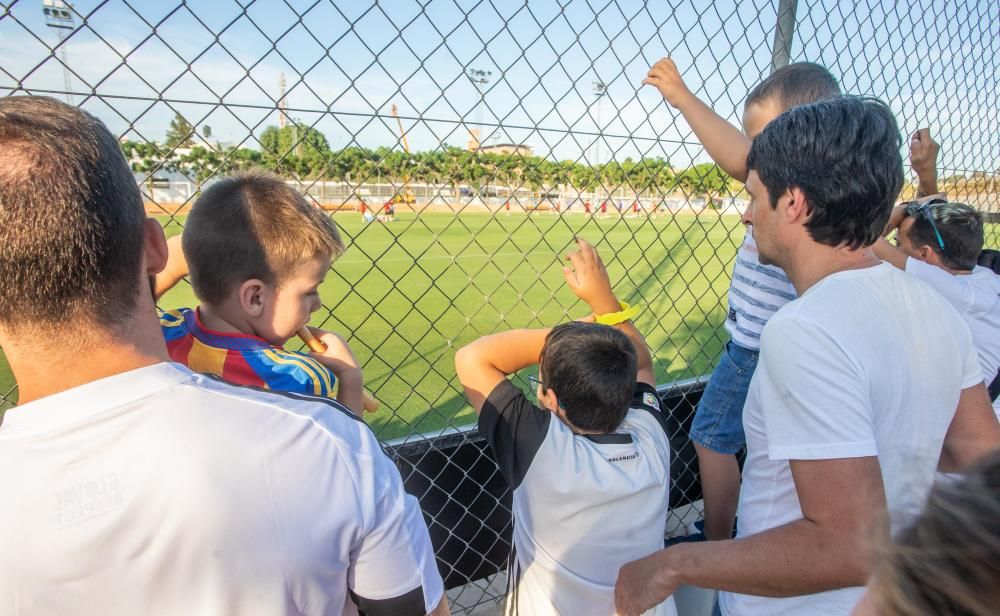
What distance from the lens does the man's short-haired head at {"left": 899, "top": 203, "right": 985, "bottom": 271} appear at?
260 cm

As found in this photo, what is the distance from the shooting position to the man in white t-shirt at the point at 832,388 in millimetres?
1126

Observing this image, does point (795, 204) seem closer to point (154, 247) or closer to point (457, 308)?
point (154, 247)

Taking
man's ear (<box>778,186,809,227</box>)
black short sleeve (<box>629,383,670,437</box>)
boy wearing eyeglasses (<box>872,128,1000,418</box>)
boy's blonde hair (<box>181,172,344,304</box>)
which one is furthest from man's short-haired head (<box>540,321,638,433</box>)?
boy wearing eyeglasses (<box>872,128,1000,418</box>)

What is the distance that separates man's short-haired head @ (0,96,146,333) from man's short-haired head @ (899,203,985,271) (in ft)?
10.2

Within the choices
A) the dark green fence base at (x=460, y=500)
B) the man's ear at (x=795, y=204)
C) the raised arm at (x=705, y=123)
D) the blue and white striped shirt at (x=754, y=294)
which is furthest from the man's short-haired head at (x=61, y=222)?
the blue and white striped shirt at (x=754, y=294)

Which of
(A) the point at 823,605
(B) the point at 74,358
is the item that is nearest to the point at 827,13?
(A) the point at 823,605

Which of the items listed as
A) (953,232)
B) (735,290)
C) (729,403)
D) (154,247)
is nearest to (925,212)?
(953,232)

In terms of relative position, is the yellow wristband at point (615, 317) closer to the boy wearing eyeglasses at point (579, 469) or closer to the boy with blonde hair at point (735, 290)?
the boy wearing eyeglasses at point (579, 469)

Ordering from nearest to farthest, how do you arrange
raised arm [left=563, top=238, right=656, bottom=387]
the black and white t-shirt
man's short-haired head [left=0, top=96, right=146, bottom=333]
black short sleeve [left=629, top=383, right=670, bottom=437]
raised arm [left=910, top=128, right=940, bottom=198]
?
man's short-haired head [left=0, top=96, right=146, bottom=333] → the black and white t-shirt → black short sleeve [left=629, top=383, right=670, bottom=437] → raised arm [left=563, top=238, right=656, bottom=387] → raised arm [left=910, top=128, right=940, bottom=198]

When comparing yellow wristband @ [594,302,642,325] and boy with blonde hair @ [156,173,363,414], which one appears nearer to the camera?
boy with blonde hair @ [156,173,363,414]

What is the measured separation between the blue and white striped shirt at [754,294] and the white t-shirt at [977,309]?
0.67 m

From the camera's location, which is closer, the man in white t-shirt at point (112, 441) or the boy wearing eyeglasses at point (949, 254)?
the man in white t-shirt at point (112, 441)

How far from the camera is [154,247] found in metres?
0.90

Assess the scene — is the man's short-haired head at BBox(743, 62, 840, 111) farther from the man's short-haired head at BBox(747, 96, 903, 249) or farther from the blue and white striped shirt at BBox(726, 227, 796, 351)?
the man's short-haired head at BBox(747, 96, 903, 249)
